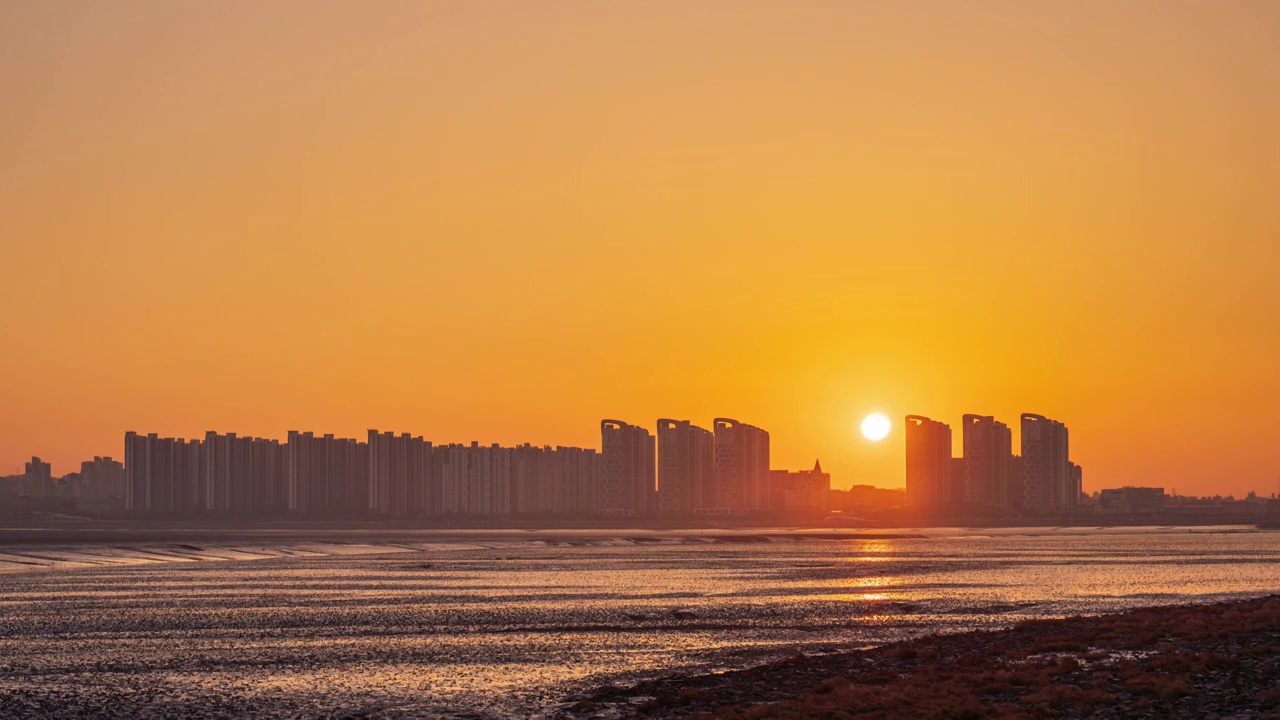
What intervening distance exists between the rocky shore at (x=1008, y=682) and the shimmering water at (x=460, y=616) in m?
3.16

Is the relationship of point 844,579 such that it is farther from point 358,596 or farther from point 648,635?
point 648,635

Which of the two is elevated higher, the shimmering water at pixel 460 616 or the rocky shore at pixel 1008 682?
the rocky shore at pixel 1008 682

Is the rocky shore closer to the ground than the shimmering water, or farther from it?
farther from it

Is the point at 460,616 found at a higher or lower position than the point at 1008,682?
lower

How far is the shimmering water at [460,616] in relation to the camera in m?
38.7

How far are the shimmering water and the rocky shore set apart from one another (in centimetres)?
316

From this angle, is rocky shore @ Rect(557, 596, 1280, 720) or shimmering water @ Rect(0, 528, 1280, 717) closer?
rocky shore @ Rect(557, 596, 1280, 720)

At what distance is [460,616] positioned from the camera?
202 ft

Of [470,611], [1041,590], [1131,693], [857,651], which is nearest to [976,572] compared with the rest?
[1041,590]

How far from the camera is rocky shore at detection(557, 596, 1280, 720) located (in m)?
32.0

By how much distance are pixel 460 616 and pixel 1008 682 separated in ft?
105

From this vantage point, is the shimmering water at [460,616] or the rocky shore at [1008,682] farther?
the shimmering water at [460,616]

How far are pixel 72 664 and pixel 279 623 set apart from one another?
1412cm

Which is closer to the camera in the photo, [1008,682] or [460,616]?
[1008,682]
